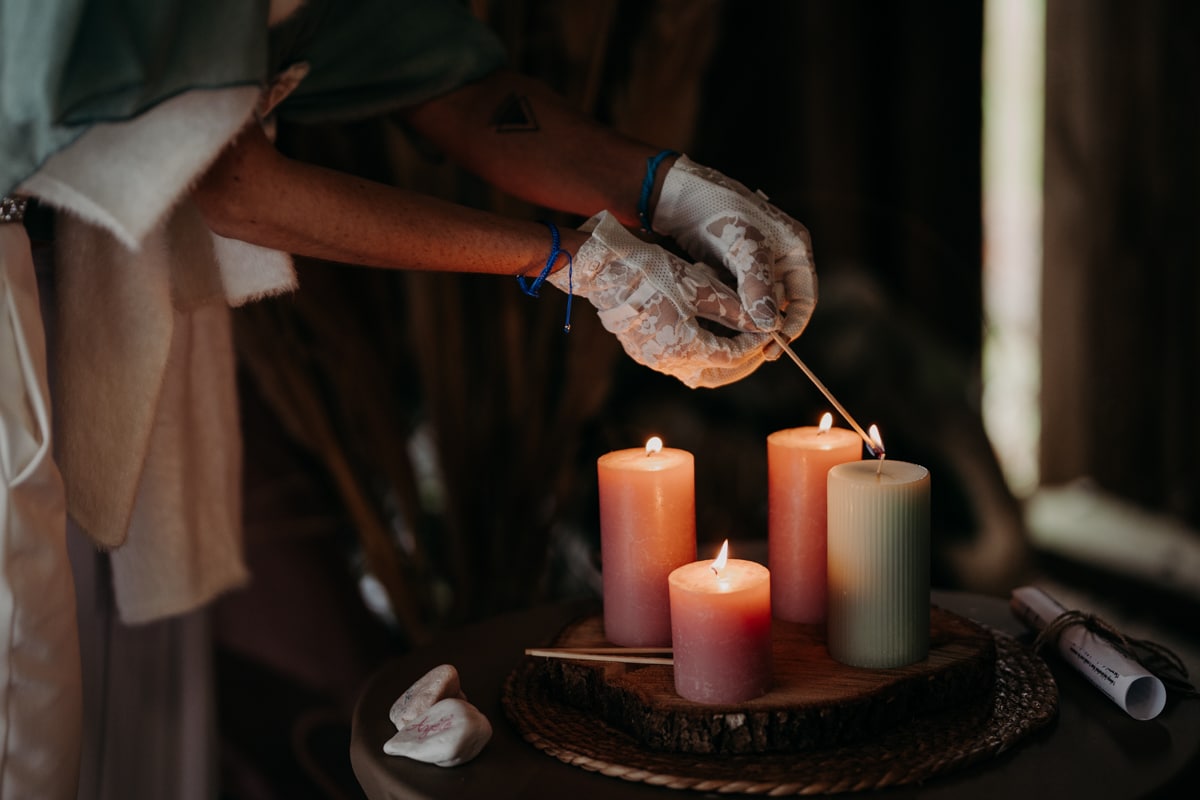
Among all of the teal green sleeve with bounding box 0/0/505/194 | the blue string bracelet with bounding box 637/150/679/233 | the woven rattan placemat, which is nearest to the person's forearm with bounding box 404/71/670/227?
the blue string bracelet with bounding box 637/150/679/233

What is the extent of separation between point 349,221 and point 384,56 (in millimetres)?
299

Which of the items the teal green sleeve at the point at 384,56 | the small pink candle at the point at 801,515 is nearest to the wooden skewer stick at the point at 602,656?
the small pink candle at the point at 801,515

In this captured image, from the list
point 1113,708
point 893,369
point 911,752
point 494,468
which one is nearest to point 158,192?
point 911,752

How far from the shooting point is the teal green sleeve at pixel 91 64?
0.65 m

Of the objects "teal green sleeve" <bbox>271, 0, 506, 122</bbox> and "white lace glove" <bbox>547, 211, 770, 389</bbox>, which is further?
"teal green sleeve" <bbox>271, 0, 506, 122</bbox>

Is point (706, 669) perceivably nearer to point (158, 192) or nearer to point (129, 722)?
point (158, 192)

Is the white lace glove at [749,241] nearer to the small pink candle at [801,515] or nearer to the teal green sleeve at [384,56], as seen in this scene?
the small pink candle at [801,515]

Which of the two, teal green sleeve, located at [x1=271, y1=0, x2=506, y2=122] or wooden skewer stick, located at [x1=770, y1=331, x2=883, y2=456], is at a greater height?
teal green sleeve, located at [x1=271, y1=0, x2=506, y2=122]

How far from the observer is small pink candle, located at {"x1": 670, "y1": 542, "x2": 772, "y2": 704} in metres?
0.71

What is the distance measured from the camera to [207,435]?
1.09 metres

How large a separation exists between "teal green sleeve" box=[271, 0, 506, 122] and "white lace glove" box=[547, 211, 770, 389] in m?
0.27

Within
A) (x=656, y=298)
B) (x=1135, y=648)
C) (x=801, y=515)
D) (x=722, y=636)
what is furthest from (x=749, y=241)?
(x=1135, y=648)

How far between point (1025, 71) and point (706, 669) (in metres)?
1.58

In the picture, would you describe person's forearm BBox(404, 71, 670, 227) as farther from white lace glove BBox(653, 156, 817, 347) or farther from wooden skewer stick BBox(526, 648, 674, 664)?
wooden skewer stick BBox(526, 648, 674, 664)
